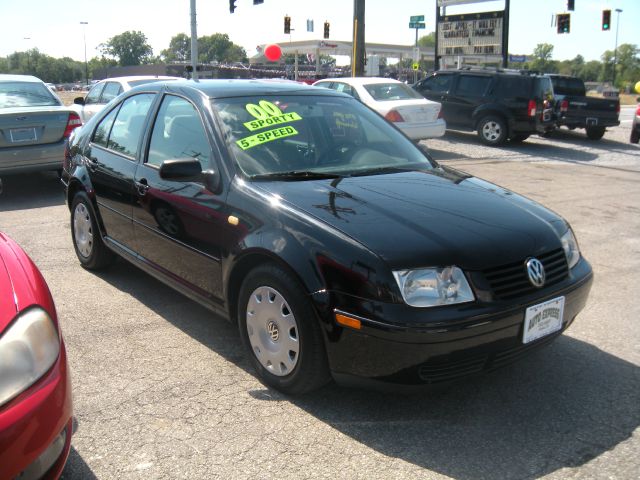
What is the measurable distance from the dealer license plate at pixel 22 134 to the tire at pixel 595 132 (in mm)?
14154

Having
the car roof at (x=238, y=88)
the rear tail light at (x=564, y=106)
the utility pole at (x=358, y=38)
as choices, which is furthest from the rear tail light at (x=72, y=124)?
the rear tail light at (x=564, y=106)

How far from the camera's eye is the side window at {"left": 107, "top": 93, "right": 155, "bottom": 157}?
4402 millimetres

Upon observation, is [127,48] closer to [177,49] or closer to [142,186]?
[177,49]

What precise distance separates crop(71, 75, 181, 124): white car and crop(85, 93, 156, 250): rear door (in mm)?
7069

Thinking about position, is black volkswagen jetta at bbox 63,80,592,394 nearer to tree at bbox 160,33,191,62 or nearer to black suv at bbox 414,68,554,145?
black suv at bbox 414,68,554,145

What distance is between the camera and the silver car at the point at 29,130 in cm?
795

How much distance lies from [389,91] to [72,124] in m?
7.21

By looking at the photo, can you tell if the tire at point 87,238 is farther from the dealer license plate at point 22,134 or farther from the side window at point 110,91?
the side window at point 110,91

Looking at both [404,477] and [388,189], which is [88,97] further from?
[404,477]

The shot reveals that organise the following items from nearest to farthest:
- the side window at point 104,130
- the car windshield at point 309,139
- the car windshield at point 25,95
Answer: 1. the car windshield at point 309,139
2. the side window at point 104,130
3. the car windshield at point 25,95

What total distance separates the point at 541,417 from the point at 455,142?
1339 centimetres

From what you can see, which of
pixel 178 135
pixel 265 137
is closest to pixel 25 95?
pixel 178 135

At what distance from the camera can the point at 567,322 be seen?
319 cm

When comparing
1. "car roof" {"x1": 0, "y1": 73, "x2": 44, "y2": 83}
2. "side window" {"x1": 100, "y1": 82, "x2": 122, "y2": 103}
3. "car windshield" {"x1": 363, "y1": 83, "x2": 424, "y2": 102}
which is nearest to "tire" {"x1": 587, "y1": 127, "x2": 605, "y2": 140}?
"car windshield" {"x1": 363, "y1": 83, "x2": 424, "y2": 102}
